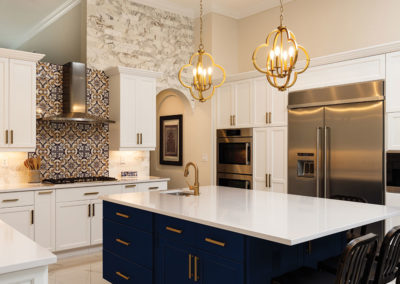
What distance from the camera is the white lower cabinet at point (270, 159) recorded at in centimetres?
520

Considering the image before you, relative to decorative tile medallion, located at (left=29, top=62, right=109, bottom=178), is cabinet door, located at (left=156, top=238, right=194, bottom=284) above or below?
below

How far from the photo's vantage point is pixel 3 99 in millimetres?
4434

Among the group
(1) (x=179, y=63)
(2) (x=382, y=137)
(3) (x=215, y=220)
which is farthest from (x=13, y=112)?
(2) (x=382, y=137)

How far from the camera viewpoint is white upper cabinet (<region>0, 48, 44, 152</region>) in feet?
14.5

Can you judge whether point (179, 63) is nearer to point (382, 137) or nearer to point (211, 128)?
point (211, 128)

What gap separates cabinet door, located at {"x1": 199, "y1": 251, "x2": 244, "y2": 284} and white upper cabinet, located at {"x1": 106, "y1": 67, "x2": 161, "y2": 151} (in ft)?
10.4

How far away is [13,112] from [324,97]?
12.6 ft

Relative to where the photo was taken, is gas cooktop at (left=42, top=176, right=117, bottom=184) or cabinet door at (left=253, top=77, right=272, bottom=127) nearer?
gas cooktop at (left=42, top=176, right=117, bottom=184)

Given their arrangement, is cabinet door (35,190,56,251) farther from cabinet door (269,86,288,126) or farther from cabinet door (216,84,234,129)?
cabinet door (269,86,288,126)

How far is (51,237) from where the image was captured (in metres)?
4.56

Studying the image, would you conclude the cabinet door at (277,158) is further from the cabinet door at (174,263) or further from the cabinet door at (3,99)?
the cabinet door at (3,99)

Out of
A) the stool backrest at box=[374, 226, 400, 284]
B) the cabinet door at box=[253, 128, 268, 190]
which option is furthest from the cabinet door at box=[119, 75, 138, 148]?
the stool backrest at box=[374, 226, 400, 284]

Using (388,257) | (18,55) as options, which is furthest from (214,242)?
(18,55)

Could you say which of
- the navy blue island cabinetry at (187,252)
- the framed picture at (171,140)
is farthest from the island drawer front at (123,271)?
the framed picture at (171,140)
